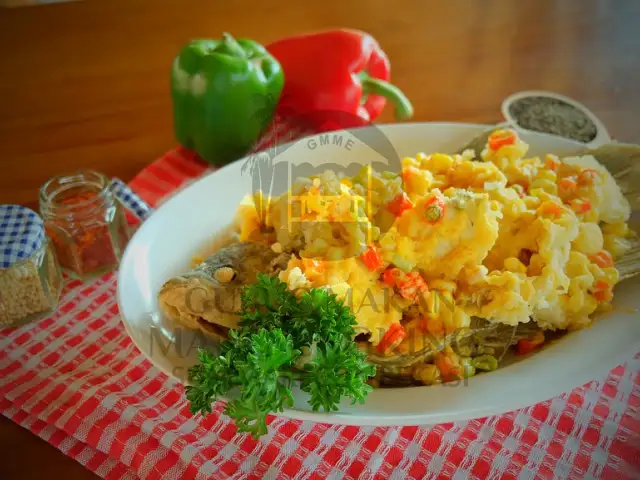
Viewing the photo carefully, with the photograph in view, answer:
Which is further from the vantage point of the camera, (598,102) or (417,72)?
(417,72)

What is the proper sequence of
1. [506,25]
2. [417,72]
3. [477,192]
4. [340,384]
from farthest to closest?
[506,25], [417,72], [477,192], [340,384]

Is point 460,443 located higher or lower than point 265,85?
lower

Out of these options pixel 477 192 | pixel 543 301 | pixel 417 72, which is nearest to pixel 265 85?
pixel 417 72

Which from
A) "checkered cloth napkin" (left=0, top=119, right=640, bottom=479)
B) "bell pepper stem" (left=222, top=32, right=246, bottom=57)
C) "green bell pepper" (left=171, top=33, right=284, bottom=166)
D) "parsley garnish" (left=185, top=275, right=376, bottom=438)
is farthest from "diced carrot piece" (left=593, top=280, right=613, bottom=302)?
"bell pepper stem" (left=222, top=32, right=246, bottom=57)

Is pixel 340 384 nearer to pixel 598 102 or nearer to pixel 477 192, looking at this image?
pixel 477 192

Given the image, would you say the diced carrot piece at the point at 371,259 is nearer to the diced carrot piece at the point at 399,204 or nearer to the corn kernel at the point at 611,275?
the diced carrot piece at the point at 399,204

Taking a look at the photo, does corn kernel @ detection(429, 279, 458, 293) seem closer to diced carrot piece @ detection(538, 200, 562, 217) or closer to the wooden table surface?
diced carrot piece @ detection(538, 200, 562, 217)

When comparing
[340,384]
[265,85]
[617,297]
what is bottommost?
[617,297]

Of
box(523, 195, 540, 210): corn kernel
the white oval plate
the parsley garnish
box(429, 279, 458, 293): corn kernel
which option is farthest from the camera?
box(523, 195, 540, 210): corn kernel
